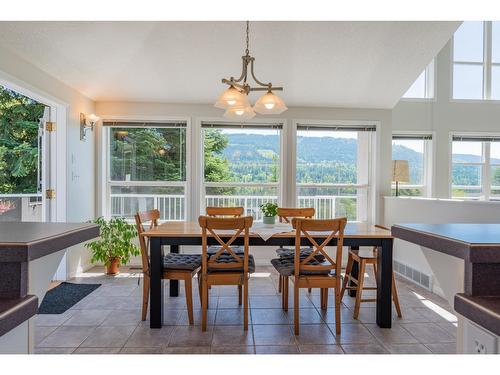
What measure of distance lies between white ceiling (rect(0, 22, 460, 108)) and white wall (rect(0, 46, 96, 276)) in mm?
109

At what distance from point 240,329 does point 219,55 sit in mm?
2746

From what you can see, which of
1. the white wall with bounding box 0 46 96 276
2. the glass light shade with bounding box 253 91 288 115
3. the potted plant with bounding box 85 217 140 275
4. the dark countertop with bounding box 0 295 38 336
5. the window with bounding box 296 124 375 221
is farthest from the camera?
the window with bounding box 296 124 375 221

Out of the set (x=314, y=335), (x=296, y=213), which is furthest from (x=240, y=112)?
(x=314, y=335)

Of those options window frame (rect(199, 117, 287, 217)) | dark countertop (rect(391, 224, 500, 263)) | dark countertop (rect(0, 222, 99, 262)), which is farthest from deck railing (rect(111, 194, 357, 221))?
dark countertop (rect(391, 224, 500, 263))

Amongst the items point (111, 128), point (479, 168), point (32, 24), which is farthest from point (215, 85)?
point (479, 168)

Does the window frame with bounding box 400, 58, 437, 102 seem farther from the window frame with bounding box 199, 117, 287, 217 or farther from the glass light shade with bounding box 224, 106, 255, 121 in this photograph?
the glass light shade with bounding box 224, 106, 255, 121

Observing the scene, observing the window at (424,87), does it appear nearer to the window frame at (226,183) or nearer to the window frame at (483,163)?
the window frame at (483,163)

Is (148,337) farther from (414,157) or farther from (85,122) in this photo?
(414,157)

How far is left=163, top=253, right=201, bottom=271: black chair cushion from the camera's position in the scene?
281 centimetres

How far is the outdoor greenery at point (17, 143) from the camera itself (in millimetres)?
4066

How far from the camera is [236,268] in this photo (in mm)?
2705

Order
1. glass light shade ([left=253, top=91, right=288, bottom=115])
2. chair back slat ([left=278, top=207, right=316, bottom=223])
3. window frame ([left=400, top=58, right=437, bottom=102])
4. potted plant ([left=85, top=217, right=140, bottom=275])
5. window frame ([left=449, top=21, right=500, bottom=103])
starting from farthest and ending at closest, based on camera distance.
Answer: window frame ([left=449, top=21, right=500, bottom=103]), window frame ([left=400, top=58, right=437, bottom=102]), potted plant ([left=85, top=217, right=140, bottom=275]), chair back slat ([left=278, top=207, right=316, bottom=223]), glass light shade ([left=253, top=91, right=288, bottom=115])
